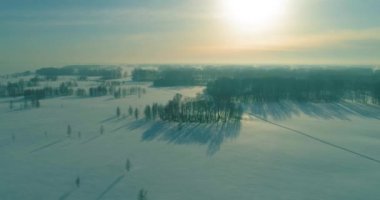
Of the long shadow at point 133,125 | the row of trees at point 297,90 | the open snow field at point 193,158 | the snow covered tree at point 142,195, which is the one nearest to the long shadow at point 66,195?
the open snow field at point 193,158

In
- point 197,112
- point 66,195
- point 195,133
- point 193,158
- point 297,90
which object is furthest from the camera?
point 297,90

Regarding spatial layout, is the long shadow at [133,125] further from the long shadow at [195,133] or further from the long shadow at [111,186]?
the long shadow at [111,186]

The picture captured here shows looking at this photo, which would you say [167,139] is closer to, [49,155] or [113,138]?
[113,138]

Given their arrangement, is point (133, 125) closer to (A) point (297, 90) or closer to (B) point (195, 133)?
(B) point (195, 133)

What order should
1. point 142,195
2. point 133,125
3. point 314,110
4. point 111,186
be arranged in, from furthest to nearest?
point 314,110
point 133,125
point 111,186
point 142,195

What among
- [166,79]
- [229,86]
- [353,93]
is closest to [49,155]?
[229,86]

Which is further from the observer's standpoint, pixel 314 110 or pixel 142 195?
pixel 314 110

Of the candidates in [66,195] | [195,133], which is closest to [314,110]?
[195,133]
